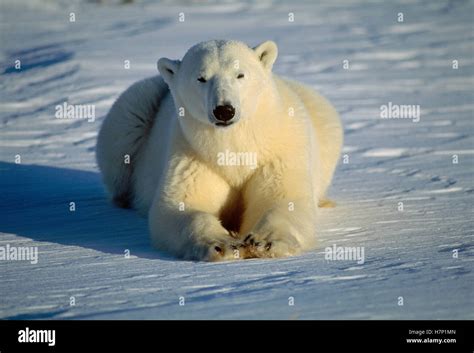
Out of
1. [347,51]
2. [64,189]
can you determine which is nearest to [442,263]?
[64,189]

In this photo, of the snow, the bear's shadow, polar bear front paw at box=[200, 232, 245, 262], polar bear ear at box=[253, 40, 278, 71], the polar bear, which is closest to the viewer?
the snow

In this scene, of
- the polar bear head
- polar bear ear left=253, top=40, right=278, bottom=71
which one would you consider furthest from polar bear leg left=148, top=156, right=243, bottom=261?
polar bear ear left=253, top=40, right=278, bottom=71

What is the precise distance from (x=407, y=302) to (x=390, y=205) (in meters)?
2.58

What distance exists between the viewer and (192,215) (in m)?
5.25

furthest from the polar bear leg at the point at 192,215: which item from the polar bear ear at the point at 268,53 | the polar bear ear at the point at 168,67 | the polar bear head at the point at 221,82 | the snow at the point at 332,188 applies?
the polar bear ear at the point at 268,53

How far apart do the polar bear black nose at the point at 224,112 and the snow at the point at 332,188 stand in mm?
822

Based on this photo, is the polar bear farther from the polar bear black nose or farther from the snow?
the snow

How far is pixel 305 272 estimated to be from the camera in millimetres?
4629

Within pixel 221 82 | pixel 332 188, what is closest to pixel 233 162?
pixel 221 82

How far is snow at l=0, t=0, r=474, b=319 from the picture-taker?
4.22 meters

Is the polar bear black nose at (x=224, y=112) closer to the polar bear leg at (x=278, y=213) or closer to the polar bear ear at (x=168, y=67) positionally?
the polar bear leg at (x=278, y=213)
